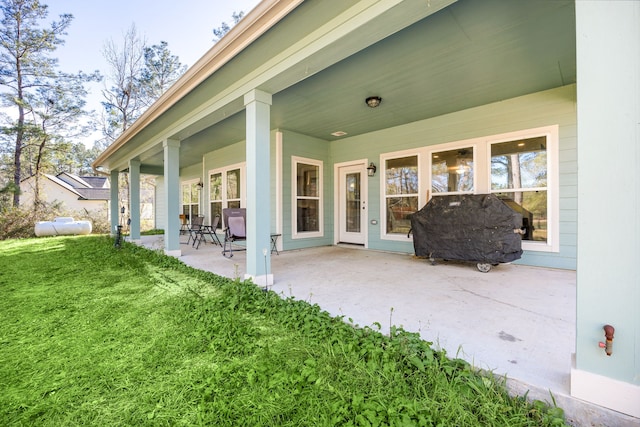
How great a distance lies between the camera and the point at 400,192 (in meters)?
5.57

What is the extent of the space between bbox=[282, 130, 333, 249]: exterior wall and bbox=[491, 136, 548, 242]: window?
11.4 feet

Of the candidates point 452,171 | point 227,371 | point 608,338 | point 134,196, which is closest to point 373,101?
point 452,171

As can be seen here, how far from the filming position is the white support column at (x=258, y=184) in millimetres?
3197

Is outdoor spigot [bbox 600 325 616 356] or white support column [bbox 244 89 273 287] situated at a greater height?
white support column [bbox 244 89 273 287]

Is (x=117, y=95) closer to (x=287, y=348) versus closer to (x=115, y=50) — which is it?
(x=115, y=50)

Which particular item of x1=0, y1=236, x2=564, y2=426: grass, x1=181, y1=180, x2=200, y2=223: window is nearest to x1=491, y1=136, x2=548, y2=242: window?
x1=0, y1=236, x2=564, y2=426: grass

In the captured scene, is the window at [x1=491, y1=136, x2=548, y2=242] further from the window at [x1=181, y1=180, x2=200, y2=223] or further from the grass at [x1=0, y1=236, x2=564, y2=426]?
the window at [x1=181, y1=180, x2=200, y2=223]

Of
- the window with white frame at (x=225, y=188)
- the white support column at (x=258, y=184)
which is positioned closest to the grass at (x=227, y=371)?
the white support column at (x=258, y=184)

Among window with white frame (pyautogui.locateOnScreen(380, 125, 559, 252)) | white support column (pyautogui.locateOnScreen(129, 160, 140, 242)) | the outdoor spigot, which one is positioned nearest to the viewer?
the outdoor spigot

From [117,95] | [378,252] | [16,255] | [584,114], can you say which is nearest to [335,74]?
[584,114]

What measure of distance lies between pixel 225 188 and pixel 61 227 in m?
7.52

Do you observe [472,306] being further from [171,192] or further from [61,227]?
[61,227]

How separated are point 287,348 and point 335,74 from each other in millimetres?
3128

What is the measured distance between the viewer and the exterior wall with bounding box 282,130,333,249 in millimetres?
5898
